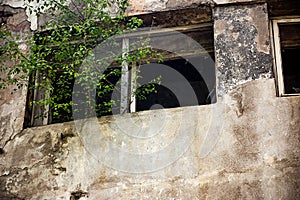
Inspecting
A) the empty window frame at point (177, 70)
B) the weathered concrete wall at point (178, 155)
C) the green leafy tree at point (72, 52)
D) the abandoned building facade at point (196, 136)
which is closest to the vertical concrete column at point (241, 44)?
the abandoned building facade at point (196, 136)

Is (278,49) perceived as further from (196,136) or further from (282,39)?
(196,136)

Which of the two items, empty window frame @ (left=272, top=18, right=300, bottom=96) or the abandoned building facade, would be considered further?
empty window frame @ (left=272, top=18, right=300, bottom=96)

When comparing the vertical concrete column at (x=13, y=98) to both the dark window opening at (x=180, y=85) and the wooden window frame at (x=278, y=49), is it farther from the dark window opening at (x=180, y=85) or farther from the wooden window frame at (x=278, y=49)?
the wooden window frame at (x=278, y=49)

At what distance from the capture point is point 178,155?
4.35 m

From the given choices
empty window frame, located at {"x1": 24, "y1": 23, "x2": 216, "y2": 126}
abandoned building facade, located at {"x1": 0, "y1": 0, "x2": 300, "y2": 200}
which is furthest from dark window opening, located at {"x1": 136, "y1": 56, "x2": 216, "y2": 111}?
abandoned building facade, located at {"x1": 0, "y1": 0, "x2": 300, "y2": 200}

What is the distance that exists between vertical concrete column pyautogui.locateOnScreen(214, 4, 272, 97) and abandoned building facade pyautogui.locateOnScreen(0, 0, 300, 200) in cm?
1

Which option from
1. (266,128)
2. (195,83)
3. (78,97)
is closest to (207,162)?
(266,128)

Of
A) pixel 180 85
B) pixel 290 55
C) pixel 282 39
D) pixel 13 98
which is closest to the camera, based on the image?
pixel 282 39

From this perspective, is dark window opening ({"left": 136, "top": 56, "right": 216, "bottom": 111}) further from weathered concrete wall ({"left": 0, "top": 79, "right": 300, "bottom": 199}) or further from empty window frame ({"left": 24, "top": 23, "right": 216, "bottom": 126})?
weathered concrete wall ({"left": 0, "top": 79, "right": 300, "bottom": 199})

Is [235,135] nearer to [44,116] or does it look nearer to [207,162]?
[207,162]

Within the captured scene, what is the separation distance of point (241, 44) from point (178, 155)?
4.65 ft

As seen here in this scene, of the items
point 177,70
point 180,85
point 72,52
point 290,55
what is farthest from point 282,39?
point 180,85

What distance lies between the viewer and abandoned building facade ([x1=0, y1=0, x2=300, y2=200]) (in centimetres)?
414

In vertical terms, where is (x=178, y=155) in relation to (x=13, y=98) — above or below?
below
